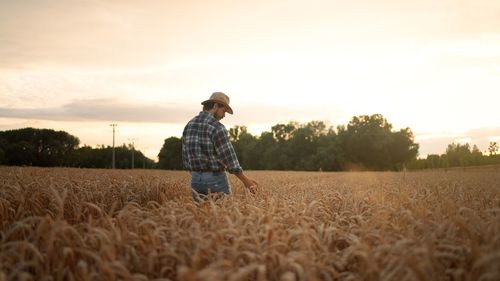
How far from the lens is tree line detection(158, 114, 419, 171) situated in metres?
85.9

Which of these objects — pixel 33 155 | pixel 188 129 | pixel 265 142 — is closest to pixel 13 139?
pixel 33 155

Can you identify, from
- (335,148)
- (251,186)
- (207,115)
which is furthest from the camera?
(335,148)

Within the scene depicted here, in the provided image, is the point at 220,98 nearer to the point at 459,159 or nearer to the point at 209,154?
the point at 209,154

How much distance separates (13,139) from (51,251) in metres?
103

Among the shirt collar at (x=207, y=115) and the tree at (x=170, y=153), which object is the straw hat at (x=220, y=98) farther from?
the tree at (x=170, y=153)

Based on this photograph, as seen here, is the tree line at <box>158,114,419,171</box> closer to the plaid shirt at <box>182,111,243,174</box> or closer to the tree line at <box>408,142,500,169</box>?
the tree line at <box>408,142,500,169</box>

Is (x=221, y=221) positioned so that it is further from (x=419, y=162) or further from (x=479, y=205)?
(x=419, y=162)

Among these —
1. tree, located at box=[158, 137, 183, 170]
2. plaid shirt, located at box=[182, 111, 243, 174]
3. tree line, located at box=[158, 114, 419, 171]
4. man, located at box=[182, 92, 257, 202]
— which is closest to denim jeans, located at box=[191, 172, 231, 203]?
man, located at box=[182, 92, 257, 202]

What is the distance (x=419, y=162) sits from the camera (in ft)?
255

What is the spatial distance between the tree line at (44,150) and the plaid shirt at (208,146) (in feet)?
263

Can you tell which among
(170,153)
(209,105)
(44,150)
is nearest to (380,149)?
(170,153)

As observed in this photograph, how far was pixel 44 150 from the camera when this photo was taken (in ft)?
290

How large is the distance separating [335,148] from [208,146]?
8096 cm

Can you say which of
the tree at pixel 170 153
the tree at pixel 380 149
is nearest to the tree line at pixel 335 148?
the tree at pixel 380 149
